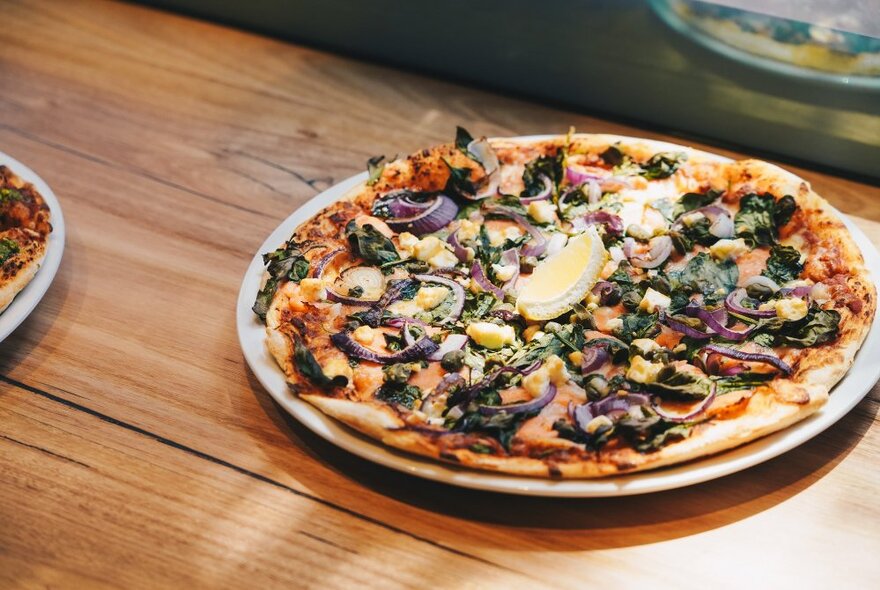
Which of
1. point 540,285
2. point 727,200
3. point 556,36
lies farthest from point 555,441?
point 556,36

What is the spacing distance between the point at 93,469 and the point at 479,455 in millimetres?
989

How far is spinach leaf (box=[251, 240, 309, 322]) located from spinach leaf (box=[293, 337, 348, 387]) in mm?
212

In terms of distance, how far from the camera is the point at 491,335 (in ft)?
7.83

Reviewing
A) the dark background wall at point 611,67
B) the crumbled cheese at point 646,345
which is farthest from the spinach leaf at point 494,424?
the dark background wall at point 611,67

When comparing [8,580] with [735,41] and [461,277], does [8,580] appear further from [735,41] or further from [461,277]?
[735,41]

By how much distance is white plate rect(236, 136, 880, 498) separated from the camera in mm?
1987

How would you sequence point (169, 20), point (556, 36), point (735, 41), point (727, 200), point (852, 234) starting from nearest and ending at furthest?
point (852, 234), point (727, 200), point (735, 41), point (556, 36), point (169, 20)

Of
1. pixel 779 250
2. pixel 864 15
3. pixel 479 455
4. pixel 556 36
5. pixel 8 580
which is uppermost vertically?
pixel 864 15

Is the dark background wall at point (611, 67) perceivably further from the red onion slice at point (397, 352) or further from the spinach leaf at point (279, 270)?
the red onion slice at point (397, 352)

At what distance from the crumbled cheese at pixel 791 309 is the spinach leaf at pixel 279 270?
4.19ft

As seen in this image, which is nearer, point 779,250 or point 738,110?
point 779,250

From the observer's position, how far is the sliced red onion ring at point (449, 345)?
236cm

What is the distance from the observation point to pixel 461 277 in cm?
266

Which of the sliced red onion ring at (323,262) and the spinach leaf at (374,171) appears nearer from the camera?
the sliced red onion ring at (323,262)
